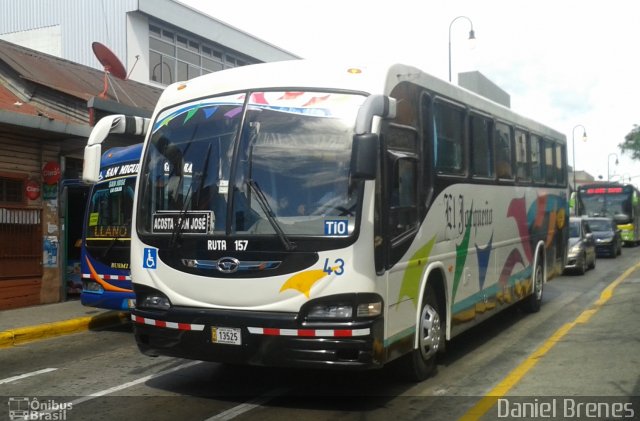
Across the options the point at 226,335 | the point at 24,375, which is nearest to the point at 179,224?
the point at 226,335

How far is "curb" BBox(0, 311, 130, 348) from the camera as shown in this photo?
31.7 feet

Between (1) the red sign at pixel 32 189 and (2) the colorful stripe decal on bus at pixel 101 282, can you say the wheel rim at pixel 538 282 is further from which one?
(1) the red sign at pixel 32 189

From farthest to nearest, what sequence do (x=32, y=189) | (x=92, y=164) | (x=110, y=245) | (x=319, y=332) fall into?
(x=32, y=189) → (x=110, y=245) → (x=92, y=164) → (x=319, y=332)

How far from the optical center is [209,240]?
580cm

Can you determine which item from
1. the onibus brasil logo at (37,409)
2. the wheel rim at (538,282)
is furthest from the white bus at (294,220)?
the wheel rim at (538,282)

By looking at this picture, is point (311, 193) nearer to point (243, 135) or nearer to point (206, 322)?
point (243, 135)

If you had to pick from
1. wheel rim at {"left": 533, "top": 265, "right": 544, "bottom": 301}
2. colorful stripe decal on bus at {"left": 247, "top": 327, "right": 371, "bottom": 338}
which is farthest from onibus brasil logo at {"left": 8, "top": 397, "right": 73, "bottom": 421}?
wheel rim at {"left": 533, "top": 265, "right": 544, "bottom": 301}

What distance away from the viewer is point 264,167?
570 cm

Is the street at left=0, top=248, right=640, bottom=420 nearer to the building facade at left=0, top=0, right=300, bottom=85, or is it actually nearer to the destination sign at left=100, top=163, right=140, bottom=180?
the destination sign at left=100, top=163, right=140, bottom=180

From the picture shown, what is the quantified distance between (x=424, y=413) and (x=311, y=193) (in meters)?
2.13

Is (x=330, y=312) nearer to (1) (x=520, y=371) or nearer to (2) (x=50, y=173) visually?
(1) (x=520, y=371)

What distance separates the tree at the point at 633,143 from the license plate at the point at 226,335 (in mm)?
88744

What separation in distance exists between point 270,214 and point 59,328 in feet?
21.0

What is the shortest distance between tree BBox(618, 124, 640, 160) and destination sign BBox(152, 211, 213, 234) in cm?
8848
